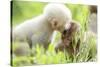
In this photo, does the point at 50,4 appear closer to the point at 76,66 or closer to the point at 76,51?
the point at 76,51

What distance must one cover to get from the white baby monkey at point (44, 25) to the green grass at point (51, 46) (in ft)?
0.18

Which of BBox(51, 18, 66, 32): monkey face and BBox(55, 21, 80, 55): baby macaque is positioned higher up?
BBox(51, 18, 66, 32): monkey face

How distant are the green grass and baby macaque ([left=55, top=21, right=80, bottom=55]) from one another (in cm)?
5

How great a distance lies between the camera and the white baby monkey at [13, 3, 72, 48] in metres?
1.98

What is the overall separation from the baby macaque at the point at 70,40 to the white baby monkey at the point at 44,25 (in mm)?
74

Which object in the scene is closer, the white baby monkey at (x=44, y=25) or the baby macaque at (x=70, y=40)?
the white baby monkey at (x=44, y=25)

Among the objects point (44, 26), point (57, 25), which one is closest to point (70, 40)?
point (57, 25)

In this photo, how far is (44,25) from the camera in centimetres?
205

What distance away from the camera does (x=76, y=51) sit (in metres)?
2.16

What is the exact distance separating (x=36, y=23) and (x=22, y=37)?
0.70 ft

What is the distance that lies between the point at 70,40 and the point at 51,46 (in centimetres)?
24

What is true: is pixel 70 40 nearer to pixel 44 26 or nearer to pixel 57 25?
pixel 57 25

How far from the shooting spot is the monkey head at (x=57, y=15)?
208 cm

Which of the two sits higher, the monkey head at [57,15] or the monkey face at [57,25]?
the monkey head at [57,15]
